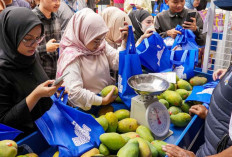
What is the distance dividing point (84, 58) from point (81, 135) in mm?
821

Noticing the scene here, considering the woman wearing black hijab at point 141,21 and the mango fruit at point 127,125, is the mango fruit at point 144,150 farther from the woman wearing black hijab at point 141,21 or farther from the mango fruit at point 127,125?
the woman wearing black hijab at point 141,21

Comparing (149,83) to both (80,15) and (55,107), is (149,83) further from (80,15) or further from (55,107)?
(80,15)

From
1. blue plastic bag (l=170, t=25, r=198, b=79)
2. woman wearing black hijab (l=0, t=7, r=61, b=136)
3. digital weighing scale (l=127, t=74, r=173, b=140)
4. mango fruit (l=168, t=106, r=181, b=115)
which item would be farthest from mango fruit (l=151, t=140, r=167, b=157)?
blue plastic bag (l=170, t=25, r=198, b=79)

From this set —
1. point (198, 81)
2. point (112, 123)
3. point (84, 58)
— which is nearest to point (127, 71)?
point (84, 58)

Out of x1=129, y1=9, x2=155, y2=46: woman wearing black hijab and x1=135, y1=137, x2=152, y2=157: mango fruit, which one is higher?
x1=129, y1=9, x2=155, y2=46: woman wearing black hijab

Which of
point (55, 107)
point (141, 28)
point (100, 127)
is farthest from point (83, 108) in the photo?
point (141, 28)

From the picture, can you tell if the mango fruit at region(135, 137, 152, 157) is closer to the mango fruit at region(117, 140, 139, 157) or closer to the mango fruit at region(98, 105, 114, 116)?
the mango fruit at region(117, 140, 139, 157)

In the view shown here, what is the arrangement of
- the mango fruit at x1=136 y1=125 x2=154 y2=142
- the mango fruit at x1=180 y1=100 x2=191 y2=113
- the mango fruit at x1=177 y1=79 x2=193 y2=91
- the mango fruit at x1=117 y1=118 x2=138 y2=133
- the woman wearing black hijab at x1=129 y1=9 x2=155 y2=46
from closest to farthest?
the mango fruit at x1=136 y1=125 x2=154 y2=142 → the mango fruit at x1=117 y1=118 x2=138 y2=133 → the mango fruit at x1=180 y1=100 x2=191 y2=113 → the mango fruit at x1=177 y1=79 x2=193 y2=91 → the woman wearing black hijab at x1=129 y1=9 x2=155 y2=46

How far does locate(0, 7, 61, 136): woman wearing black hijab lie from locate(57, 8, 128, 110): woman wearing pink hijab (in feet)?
1.10

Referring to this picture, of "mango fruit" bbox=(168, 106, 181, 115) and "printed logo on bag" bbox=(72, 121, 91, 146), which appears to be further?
"mango fruit" bbox=(168, 106, 181, 115)

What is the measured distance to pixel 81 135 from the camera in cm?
135

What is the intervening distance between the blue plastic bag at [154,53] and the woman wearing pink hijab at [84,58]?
15.0 inches

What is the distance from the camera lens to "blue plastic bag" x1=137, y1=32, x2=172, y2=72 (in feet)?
7.70

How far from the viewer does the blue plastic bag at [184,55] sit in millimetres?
2465
